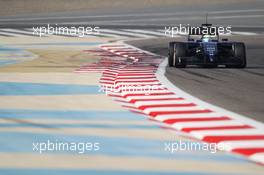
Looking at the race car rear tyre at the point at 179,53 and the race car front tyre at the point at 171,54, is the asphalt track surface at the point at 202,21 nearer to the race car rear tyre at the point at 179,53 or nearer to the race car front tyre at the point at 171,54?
the race car rear tyre at the point at 179,53

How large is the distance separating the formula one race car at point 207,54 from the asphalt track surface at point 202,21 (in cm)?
31

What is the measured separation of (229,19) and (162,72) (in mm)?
27181

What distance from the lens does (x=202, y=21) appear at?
40438 mm

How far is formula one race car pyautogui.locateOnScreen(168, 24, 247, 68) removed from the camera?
1678 centimetres

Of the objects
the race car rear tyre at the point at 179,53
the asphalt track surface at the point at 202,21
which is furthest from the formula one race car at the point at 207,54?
the asphalt track surface at the point at 202,21

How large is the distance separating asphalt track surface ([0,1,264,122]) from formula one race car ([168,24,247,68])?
0.31 m

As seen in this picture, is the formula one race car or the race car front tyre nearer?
the formula one race car

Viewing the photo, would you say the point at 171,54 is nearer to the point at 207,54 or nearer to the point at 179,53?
the point at 179,53

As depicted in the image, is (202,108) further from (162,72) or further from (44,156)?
(162,72)

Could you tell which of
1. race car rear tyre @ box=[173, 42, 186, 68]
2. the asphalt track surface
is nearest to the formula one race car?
race car rear tyre @ box=[173, 42, 186, 68]

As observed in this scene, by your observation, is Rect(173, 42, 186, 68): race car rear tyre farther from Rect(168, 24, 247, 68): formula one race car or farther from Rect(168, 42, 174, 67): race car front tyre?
Rect(168, 42, 174, 67): race car front tyre

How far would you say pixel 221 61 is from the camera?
16.8 meters

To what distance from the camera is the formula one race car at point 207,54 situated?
16781mm

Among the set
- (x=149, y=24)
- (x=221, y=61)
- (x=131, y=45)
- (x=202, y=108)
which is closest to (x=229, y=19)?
(x=149, y=24)
